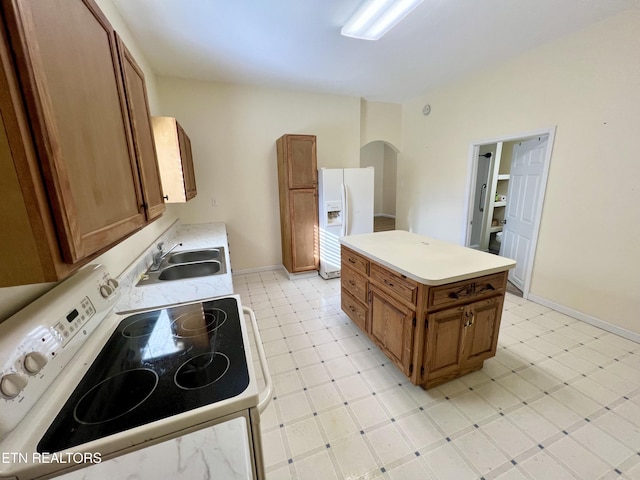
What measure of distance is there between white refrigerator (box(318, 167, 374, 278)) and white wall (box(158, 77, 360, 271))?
2.41ft

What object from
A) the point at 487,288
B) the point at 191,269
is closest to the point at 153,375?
the point at 191,269

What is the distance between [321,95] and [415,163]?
198 cm

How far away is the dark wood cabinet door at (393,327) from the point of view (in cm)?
174

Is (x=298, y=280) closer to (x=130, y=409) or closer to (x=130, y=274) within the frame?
(x=130, y=274)

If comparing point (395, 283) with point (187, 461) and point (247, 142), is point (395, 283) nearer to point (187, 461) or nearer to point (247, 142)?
point (187, 461)

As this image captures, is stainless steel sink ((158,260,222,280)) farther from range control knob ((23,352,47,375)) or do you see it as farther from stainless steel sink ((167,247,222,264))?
range control knob ((23,352,47,375))

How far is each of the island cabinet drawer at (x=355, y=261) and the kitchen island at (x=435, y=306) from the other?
0.03 m

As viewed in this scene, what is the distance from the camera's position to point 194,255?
7.63ft

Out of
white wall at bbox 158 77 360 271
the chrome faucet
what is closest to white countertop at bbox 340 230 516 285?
the chrome faucet

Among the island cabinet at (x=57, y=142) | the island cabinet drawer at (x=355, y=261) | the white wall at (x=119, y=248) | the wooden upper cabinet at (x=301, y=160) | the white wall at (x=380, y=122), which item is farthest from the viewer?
the white wall at (x=380, y=122)

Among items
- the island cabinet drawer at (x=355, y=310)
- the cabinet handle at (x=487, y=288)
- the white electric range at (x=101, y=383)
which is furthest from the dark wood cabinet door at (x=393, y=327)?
the white electric range at (x=101, y=383)

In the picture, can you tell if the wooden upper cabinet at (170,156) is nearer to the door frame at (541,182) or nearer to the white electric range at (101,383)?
the white electric range at (101,383)

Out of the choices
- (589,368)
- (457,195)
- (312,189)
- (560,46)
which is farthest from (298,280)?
(560,46)

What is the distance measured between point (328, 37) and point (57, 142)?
8.45 feet
